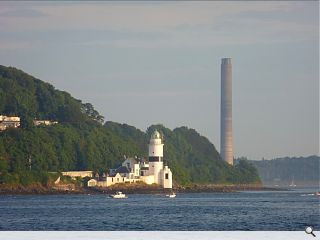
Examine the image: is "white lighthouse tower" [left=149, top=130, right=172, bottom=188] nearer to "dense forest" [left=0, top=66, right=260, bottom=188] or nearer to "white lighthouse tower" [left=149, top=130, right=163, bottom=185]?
"white lighthouse tower" [left=149, top=130, right=163, bottom=185]

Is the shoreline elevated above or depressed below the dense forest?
below

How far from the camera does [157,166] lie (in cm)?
16888

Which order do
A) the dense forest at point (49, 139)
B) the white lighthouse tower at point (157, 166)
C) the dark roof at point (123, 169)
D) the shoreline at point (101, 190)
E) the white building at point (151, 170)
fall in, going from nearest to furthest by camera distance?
the shoreline at point (101, 190), the dense forest at point (49, 139), the dark roof at point (123, 169), the white building at point (151, 170), the white lighthouse tower at point (157, 166)

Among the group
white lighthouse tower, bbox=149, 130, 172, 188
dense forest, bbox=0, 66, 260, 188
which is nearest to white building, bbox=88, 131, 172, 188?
white lighthouse tower, bbox=149, 130, 172, 188

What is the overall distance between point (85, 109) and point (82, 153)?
32.4 meters

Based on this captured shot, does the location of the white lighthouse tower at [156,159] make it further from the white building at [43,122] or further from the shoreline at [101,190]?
the white building at [43,122]

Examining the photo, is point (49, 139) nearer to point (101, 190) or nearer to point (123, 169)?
point (123, 169)

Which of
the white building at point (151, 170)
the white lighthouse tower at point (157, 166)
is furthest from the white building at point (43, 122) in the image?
the white lighthouse tower at point (157, 166)

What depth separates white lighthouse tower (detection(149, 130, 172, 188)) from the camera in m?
169

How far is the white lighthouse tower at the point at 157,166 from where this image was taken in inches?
6639

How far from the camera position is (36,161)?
157375mm

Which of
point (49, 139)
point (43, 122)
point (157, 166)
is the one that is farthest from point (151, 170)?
point (43, 122)
